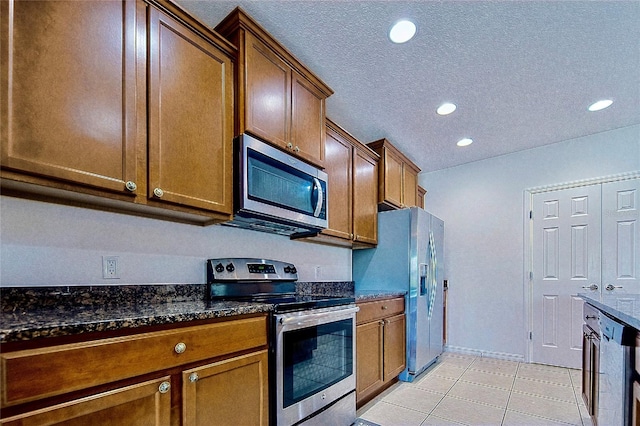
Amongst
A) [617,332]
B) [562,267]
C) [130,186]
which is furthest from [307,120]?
[562,267]

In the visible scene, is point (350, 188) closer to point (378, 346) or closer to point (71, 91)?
point (378, 346)

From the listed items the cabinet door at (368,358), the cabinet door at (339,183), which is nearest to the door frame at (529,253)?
the cabinet door at (368,358)

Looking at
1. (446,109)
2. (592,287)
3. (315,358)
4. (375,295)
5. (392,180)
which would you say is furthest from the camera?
(392,180)

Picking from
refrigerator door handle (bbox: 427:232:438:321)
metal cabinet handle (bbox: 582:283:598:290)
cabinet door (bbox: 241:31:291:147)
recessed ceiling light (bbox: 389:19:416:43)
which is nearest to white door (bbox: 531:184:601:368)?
metal cabinet handle (bbox: 582:283:598:290)

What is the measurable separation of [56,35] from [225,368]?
4.67ft

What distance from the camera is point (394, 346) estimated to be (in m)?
2.92

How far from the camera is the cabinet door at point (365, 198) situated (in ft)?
9.77

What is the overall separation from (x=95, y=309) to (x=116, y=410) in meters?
0.46

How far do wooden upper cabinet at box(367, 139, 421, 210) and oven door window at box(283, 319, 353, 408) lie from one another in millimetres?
1638

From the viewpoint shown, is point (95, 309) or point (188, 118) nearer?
point (95, 309)

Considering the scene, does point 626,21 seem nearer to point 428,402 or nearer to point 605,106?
point 605,106

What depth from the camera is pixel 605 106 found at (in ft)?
9.79

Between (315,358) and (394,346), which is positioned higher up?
(315,358)

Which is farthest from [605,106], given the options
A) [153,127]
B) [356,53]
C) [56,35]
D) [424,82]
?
[56,35]
